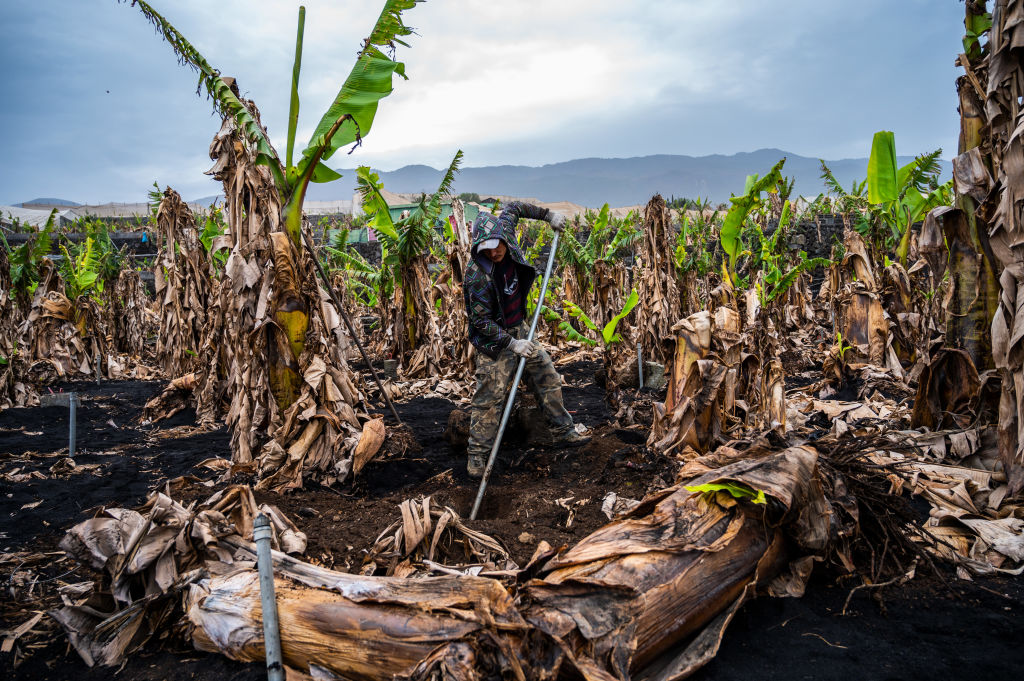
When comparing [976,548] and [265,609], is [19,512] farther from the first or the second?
[976,548]

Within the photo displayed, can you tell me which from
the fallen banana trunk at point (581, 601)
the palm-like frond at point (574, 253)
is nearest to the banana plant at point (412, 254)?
the palm-like frond at point (574, 253)

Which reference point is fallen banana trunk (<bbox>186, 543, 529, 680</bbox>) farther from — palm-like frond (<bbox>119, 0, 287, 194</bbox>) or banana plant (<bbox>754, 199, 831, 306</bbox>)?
banana plant (<bbox>754, 199, 831, 306</bbox>)

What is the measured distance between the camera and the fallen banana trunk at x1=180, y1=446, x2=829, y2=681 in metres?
1.81

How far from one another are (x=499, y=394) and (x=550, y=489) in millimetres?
968

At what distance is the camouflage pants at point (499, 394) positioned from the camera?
4504mm

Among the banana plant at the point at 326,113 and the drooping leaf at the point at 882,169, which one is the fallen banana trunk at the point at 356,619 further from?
the drooping leaf at the point at 882,169

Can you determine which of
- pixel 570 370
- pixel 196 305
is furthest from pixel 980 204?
pixel 196 305

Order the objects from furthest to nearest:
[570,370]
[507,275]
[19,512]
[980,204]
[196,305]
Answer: [570,370] < [196,305] < [507,275] < [19,512] < [980,204]

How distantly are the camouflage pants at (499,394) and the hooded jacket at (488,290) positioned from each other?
0.13 meters

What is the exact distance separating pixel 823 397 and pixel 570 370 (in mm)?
3802

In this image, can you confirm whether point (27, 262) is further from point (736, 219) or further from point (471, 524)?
point (736, 219)

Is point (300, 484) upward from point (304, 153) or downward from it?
downward

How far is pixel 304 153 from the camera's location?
4.13 metres

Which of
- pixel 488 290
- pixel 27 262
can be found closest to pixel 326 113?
pixel 488 290
